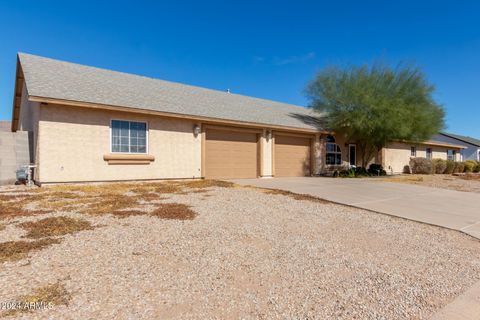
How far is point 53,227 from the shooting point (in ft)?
14.9

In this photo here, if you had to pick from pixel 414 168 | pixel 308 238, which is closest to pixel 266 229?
pixel 308 238

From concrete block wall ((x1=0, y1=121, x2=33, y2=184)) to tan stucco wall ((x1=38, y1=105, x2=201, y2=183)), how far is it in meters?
2.27

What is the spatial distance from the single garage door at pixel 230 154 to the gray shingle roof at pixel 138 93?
0.95 metres

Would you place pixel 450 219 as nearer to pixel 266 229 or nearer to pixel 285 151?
pixel 266 229

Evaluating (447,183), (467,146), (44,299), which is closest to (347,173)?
(447,183)

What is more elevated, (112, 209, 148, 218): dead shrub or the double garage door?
the double garage door

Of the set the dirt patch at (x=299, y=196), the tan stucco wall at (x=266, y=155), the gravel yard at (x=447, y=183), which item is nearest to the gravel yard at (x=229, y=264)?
the dirt patch at (x=299, y=196)

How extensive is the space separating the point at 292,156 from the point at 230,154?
4349 millimetres

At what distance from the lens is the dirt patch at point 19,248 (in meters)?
3.29

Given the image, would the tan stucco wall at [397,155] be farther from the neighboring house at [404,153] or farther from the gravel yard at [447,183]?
the gravel yard at [447,183]

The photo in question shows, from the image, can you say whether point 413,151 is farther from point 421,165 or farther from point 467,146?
point 467,146

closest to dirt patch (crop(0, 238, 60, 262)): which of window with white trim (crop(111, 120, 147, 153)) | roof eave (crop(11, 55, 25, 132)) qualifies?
window with white trim (crop(111, 120, 147, 153))

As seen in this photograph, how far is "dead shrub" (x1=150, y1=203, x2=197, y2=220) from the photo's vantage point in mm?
5531

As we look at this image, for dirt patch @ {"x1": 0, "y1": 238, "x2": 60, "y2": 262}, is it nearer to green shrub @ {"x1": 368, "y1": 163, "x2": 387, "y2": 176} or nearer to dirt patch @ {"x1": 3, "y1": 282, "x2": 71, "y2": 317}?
dirt patch @ {"x1": 3, "y1": 282, "x2": 71, "y2": 317}
